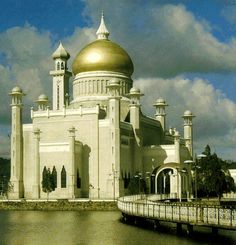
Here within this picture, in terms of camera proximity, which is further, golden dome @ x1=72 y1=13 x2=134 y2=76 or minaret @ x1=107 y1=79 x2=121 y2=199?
golden dome @ x1=72 y1=13 x2=134 y2=76

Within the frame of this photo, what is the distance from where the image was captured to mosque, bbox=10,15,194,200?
6456 cm

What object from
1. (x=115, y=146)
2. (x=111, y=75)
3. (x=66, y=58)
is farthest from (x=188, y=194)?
(x=66, y=58)

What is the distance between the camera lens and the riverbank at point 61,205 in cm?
5456

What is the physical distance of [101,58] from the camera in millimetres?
73250

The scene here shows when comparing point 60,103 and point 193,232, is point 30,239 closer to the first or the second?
point 193,232

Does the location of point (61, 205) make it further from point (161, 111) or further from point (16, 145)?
point (161, 111)

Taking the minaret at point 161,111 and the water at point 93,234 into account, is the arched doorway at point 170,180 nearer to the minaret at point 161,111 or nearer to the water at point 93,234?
the minaret at point 161,111

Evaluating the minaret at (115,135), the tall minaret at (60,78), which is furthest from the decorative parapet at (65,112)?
the tall minaret at (60,78)

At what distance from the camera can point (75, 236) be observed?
32.1 meters

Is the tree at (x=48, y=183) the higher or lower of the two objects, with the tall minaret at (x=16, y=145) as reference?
lower

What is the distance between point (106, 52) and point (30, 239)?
44339 millimetres

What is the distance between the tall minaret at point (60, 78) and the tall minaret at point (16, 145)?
4.43 meters

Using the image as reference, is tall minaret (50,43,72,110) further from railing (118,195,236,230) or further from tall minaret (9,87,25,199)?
railing (118,195,236,230)

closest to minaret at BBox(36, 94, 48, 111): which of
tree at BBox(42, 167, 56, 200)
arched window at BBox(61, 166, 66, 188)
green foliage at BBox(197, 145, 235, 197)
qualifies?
arched window at BBox(61, 166, 66, 188)
